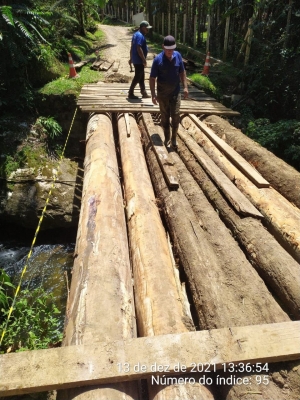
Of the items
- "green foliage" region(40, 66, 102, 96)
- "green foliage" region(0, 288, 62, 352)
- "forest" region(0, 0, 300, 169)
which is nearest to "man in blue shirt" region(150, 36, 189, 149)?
"forest" region(0, 0, 300, 169)

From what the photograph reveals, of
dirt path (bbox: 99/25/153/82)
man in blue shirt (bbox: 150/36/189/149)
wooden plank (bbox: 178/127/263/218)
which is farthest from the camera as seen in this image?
dirt path (bbox: 99/25/153/82)

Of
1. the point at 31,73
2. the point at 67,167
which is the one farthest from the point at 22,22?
the point at 67,167

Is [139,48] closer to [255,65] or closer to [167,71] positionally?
[167,71]

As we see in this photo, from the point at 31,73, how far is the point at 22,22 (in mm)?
1397

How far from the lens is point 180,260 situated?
3.47 metres

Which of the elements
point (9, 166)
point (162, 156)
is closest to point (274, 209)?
point (162, 156)

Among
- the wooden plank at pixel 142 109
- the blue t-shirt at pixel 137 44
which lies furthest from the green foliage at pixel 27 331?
the blue t-shirt at pixel 137 44

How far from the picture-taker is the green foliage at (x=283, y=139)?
22.7 feet

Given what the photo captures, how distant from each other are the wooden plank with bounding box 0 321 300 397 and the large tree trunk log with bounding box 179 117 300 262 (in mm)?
1449

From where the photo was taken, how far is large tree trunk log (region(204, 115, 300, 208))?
4633 millimetres

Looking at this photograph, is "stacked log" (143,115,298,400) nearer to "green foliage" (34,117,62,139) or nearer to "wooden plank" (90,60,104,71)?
"green foliage" (34,117,62,139)

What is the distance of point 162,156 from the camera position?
18.2ft

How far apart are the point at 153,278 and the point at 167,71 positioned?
3936 mm

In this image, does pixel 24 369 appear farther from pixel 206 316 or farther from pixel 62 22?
pixel 62 22
